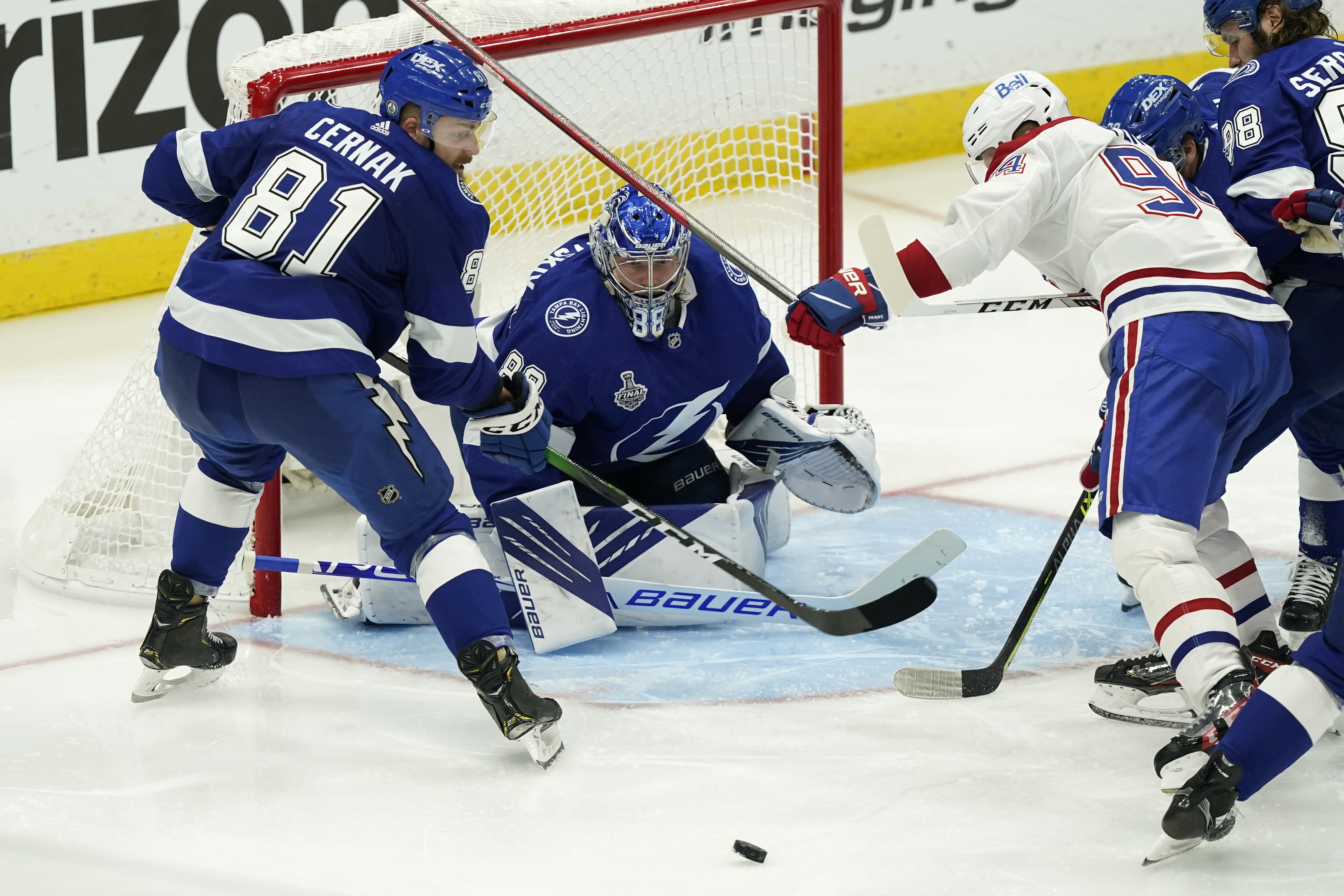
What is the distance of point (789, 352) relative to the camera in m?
4.65

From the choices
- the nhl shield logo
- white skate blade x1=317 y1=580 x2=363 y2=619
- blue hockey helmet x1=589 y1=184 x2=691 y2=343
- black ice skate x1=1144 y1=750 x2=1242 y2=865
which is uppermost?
blue hockey helmet x1=589 y1=184 x2=691 y2=343

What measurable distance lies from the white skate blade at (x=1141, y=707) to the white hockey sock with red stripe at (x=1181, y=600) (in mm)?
358

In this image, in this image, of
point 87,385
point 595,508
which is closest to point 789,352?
point 595,508

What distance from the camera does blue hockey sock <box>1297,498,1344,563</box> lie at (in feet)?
11.5

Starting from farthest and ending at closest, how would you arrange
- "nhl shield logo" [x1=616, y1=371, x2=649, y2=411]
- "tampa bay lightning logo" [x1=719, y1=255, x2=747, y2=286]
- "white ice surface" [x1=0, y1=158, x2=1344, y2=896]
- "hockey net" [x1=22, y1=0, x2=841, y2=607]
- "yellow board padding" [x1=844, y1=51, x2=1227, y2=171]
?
"yellow board padding" [x1=844, y1=51, x2=1227, y2=171], "hockey net" [x1=22, y1=0, x2=841, y2=607], "tampa bay lightning logo" [x1=719, y1=255, x2=747, y2=286], "nhl shield logo" [x1=616, y1=371, x2=649, y2=411], "white ice surface" [x1=0, y1=158, x2=1344, y2=896]

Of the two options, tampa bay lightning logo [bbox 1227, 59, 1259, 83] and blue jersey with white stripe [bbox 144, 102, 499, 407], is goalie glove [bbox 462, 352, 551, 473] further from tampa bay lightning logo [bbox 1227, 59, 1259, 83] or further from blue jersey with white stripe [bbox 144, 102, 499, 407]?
tampa bay lightning logo [bbox 1227, 59, 1259, 83]

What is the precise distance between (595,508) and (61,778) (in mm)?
1123

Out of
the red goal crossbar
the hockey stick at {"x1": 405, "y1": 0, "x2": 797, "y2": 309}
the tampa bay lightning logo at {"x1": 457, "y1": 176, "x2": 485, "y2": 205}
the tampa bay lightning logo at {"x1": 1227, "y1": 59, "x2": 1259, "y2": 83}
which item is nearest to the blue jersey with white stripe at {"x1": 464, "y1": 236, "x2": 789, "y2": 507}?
the hockey stick at {"x1": 405, "y1": 0, "x2": 797, "y2": 309}

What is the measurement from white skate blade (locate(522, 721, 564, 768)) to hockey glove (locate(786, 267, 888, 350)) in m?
0.78

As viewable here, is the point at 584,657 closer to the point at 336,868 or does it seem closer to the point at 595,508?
the point at 595,508

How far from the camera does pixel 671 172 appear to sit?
205 inches

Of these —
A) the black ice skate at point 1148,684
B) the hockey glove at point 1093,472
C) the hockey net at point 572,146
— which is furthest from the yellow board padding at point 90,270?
the black ice skate at point 1148,684

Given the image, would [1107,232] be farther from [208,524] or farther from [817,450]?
[208,524]

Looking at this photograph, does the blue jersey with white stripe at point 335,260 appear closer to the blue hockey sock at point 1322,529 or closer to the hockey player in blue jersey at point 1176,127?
the hockey player in blue jersey at point 1176,127
